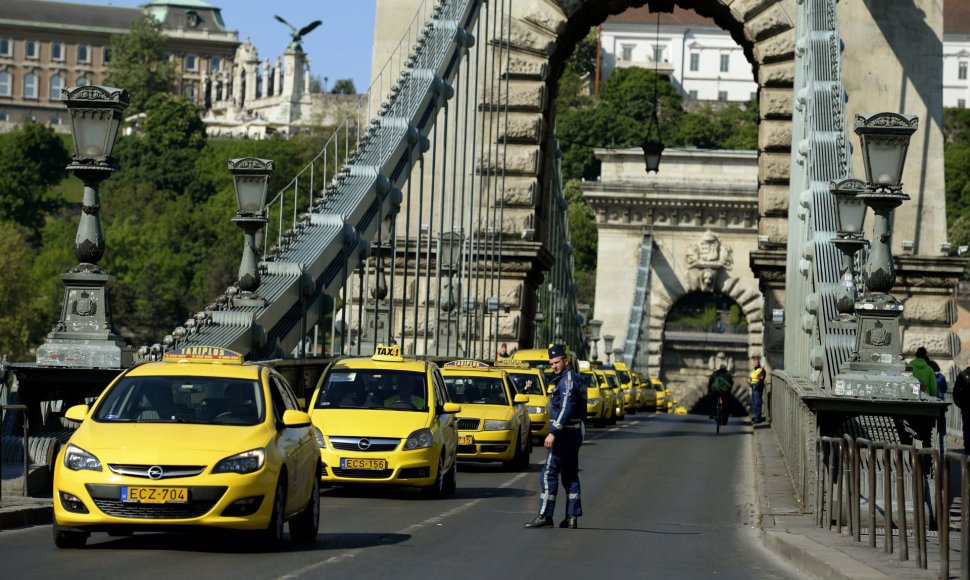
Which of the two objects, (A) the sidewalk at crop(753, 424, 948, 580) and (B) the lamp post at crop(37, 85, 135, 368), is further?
(B) the lamp post at crop(37, 85, 135, 368)

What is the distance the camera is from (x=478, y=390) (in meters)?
26.2

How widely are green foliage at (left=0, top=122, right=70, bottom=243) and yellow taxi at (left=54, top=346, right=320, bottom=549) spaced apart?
155431 mm

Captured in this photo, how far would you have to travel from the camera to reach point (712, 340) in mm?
98000

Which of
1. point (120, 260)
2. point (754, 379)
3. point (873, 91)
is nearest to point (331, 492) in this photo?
point (873, 91)

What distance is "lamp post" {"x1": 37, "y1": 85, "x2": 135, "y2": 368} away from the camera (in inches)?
698

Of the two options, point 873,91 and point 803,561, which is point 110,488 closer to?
point 803,561

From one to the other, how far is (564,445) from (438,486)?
3016mm

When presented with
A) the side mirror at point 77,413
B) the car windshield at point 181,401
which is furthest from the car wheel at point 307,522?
the side mirror at point 77,413

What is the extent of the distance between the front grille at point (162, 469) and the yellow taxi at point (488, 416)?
442 inches

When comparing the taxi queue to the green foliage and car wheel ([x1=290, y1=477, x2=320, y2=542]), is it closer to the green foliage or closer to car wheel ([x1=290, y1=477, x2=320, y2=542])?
car wheel ([x1=290, y1=477, x2=320, y2=542])

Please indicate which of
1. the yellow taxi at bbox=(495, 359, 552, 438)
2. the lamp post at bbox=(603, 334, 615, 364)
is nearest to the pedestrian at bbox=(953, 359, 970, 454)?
the yellow taxi at bbox=(495, 359, 552, 438)

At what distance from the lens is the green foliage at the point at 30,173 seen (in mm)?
172750

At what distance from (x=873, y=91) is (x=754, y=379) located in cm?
862

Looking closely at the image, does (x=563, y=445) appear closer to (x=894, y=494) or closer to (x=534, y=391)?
(x=894, y=494)
